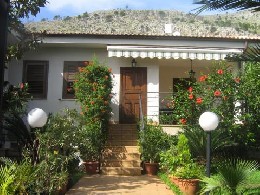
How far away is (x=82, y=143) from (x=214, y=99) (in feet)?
18.4

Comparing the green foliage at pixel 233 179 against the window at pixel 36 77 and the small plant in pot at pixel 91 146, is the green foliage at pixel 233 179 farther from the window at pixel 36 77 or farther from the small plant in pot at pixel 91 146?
the window at pixel 36 77

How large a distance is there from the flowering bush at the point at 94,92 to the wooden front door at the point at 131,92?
2.16m

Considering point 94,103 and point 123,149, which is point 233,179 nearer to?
point 123,149

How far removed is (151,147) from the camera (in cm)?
1370

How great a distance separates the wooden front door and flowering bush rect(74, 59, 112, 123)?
2163 mm

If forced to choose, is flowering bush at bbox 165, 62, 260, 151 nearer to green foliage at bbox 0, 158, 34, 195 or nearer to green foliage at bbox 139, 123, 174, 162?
green foliage at bbox 139, 123, 174, 162

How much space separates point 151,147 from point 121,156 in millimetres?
1371

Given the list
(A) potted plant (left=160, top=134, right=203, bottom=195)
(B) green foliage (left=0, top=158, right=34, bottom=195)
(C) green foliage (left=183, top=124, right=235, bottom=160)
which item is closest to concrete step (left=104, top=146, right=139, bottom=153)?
(C) green foliage (left=183, top=124, right=235, bottom=160)

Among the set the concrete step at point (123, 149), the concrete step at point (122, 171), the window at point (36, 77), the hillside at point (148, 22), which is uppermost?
the hillside at point (148, 22)

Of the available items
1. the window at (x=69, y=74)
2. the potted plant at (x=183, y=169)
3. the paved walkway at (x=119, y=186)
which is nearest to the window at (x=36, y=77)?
the window at (x=69, y=74)

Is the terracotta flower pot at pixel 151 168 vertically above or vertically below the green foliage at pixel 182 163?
below

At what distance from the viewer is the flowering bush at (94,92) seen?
47.3 feet

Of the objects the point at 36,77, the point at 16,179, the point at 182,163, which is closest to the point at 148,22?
the point at 36,77

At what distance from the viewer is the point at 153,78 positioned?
57.3 feet
